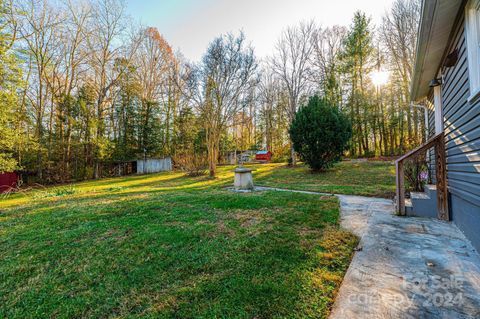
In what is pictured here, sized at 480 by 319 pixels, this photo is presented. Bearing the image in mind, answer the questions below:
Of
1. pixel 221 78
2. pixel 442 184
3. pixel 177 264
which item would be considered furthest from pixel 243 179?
pixel 221 78

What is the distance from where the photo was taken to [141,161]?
17703 millimetres

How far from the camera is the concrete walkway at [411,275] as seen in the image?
1.46m

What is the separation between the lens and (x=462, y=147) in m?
2.72

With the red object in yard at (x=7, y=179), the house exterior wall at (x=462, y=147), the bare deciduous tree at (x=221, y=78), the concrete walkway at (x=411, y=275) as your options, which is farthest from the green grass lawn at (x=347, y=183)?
the red object in yard at (x=7, y=179)

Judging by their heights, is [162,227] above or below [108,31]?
below

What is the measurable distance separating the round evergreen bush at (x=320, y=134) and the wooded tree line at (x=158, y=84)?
11.6 feet

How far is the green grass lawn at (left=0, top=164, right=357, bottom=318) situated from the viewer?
5.16 feet

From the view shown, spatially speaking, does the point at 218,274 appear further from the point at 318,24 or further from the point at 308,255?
the point at 318,24

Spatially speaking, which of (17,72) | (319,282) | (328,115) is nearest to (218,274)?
(319,282)

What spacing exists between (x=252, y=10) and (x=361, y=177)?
781 centimetres

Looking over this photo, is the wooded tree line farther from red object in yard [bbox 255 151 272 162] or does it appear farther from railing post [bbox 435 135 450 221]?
railing post [bbox 435 135 450 221]

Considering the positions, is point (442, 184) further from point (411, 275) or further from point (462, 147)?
point (411, 275)

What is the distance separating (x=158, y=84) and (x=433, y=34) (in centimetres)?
1946

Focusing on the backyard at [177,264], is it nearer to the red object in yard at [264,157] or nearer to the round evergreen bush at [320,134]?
the round evergreen bush at [320,134]
